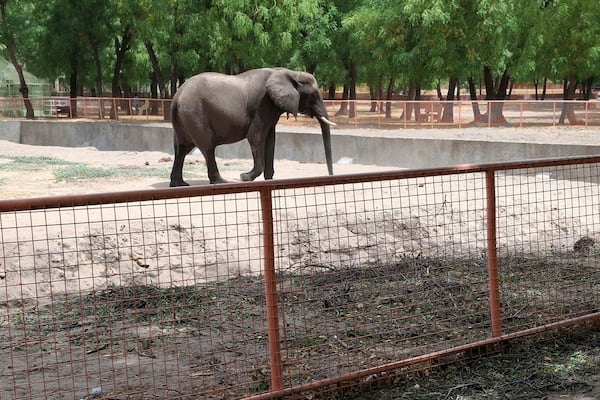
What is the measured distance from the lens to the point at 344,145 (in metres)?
22.7

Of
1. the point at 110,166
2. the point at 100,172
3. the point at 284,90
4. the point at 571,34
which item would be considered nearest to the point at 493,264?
the point at 284,90

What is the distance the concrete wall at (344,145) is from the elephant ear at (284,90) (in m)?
5.71

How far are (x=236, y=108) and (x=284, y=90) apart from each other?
899mm

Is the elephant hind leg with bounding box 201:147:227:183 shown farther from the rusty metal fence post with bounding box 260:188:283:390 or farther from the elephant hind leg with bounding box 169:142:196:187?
the rusty metal fence post with bounding box 260:188:283:390

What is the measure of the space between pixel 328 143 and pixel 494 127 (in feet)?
35.2

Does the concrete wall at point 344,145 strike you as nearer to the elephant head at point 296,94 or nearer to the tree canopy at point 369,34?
the elephant head at point 296,94

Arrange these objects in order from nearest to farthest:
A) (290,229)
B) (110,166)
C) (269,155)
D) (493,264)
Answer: (493,264)
(290,229)
(269,155)
(110,166)

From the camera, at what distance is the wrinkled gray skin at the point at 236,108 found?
609 inches

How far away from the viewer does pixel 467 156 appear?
20391mm

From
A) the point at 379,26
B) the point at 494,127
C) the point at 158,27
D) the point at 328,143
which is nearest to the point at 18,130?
the point at 158,27

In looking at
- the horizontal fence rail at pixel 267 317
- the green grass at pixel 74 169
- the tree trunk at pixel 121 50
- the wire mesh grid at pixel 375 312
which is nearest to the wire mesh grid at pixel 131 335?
the horizontal fence rail at pixel 267 317

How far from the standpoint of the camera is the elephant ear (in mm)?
15531

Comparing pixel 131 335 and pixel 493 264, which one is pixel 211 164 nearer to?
pixel 131 335

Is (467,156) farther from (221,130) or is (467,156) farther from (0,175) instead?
(0,175)
